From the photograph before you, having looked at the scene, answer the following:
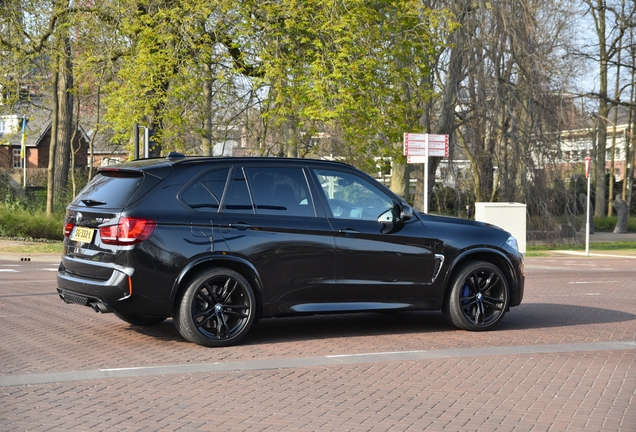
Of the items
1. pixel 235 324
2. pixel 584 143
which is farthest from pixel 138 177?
pixel 584 143

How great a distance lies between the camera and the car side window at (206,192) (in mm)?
8609

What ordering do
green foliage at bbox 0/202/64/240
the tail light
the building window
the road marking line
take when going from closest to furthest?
the road marking line → the tail light → green foliage at bbox 0/202/64/240 → the building window

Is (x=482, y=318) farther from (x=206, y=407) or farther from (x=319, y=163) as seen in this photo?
(x=206, y=407)

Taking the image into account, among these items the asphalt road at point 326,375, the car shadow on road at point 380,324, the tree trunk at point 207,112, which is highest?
the tree trunk at point 207,112

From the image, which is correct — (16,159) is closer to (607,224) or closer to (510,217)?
(607,224)

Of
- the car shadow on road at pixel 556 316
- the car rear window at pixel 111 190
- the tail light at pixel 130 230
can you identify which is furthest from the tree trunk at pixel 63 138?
the tail light at pixel 130 230

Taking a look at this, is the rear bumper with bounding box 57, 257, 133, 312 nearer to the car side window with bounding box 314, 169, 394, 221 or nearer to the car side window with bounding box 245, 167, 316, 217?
the car side window with bounding box 245, 167, 316, 217

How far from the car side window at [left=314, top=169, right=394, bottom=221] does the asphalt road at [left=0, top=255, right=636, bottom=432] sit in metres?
1.26

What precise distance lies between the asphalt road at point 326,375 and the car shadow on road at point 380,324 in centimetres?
2

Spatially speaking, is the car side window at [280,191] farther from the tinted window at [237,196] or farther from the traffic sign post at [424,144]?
the traffic sign post at [424,144]

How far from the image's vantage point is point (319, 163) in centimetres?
933

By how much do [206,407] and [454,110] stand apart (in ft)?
79.2

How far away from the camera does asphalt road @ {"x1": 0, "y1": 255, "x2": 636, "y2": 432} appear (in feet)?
19.5

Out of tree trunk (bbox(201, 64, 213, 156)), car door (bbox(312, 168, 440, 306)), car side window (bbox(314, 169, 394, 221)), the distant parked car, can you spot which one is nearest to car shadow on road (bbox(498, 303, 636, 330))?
the distant parked car
